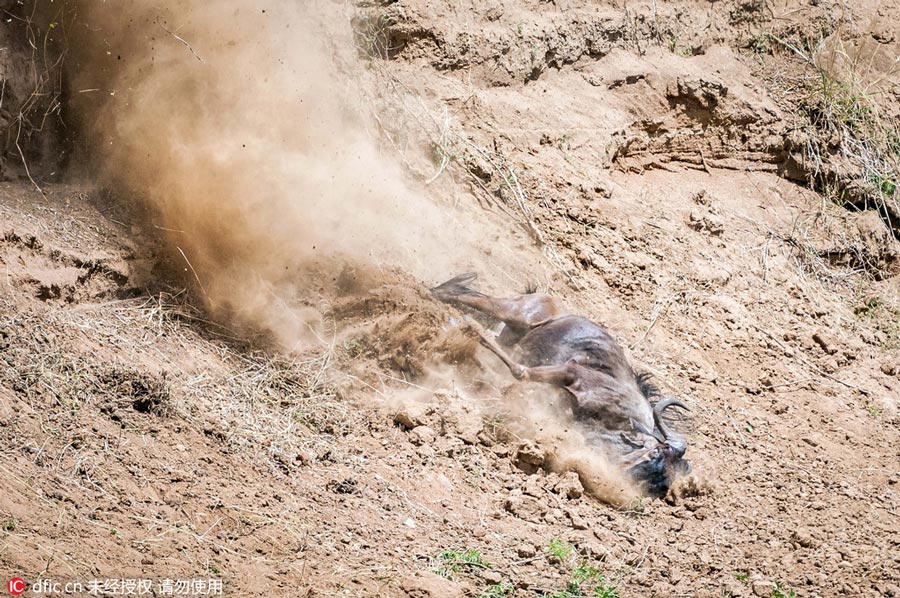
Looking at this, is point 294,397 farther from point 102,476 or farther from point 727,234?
point 727,234

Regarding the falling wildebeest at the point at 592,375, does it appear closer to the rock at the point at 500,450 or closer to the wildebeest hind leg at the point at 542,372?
the wildebeest hind leg at the point at 542,372

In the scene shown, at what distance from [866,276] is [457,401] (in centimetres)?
466

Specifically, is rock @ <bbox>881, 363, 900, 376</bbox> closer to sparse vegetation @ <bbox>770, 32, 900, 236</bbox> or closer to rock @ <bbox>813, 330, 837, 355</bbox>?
rock @ <bbox>813, 330, 837, 355</bbox>

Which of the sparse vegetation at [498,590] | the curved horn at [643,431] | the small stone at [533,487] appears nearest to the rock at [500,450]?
the small stone at [533,487]

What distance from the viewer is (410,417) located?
15.2ft

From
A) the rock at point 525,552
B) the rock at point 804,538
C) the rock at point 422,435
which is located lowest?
the rock at point 804,538

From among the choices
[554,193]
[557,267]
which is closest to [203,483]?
[557,267]

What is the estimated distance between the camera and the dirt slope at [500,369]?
3541 mm

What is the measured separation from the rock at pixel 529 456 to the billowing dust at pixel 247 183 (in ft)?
0.38

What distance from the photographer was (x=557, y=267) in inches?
245

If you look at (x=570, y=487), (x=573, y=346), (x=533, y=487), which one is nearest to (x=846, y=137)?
(x=573, y=346)

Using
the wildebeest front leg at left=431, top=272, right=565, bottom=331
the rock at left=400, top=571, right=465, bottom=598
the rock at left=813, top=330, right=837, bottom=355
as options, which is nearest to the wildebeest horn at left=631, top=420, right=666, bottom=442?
the wildebeest front leg at left=431, top=272, right=565, bottom=331

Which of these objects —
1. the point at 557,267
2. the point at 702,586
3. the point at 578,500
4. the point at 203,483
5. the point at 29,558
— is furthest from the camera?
the point at 557,267

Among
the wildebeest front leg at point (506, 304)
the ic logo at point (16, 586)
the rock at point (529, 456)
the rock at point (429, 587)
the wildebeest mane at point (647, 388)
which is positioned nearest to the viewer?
the ic logo at point (16, 586)
